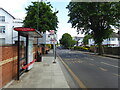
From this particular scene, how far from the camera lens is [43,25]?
27.6 meters

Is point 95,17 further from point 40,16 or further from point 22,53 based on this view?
point 22,53

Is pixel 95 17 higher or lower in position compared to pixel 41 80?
higher

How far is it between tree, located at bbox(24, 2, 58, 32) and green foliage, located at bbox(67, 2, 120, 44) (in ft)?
15.8

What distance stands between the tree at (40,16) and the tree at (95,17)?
15.7 ft

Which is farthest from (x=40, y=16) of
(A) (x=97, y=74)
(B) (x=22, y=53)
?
(A) (x=97, y=74)

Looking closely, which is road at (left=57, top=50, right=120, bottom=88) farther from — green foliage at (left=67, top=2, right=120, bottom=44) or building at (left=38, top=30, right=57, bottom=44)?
green foliage at (left=67, top=2, right=120, bottom=44)

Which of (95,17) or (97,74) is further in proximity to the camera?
(95,17)

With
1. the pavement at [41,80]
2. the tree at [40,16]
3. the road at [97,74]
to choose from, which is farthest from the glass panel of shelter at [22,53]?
the tree at [40,16]

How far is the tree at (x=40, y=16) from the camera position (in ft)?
89.5

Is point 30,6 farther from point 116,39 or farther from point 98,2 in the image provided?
point 116,39

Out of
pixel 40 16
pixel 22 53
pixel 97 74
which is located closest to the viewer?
pixel 22 53

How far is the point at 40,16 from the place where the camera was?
2844cm

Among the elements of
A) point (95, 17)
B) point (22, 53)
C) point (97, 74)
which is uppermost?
point (95, 17)

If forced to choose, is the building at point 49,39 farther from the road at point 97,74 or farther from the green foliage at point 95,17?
the green foliage at point 95,17
